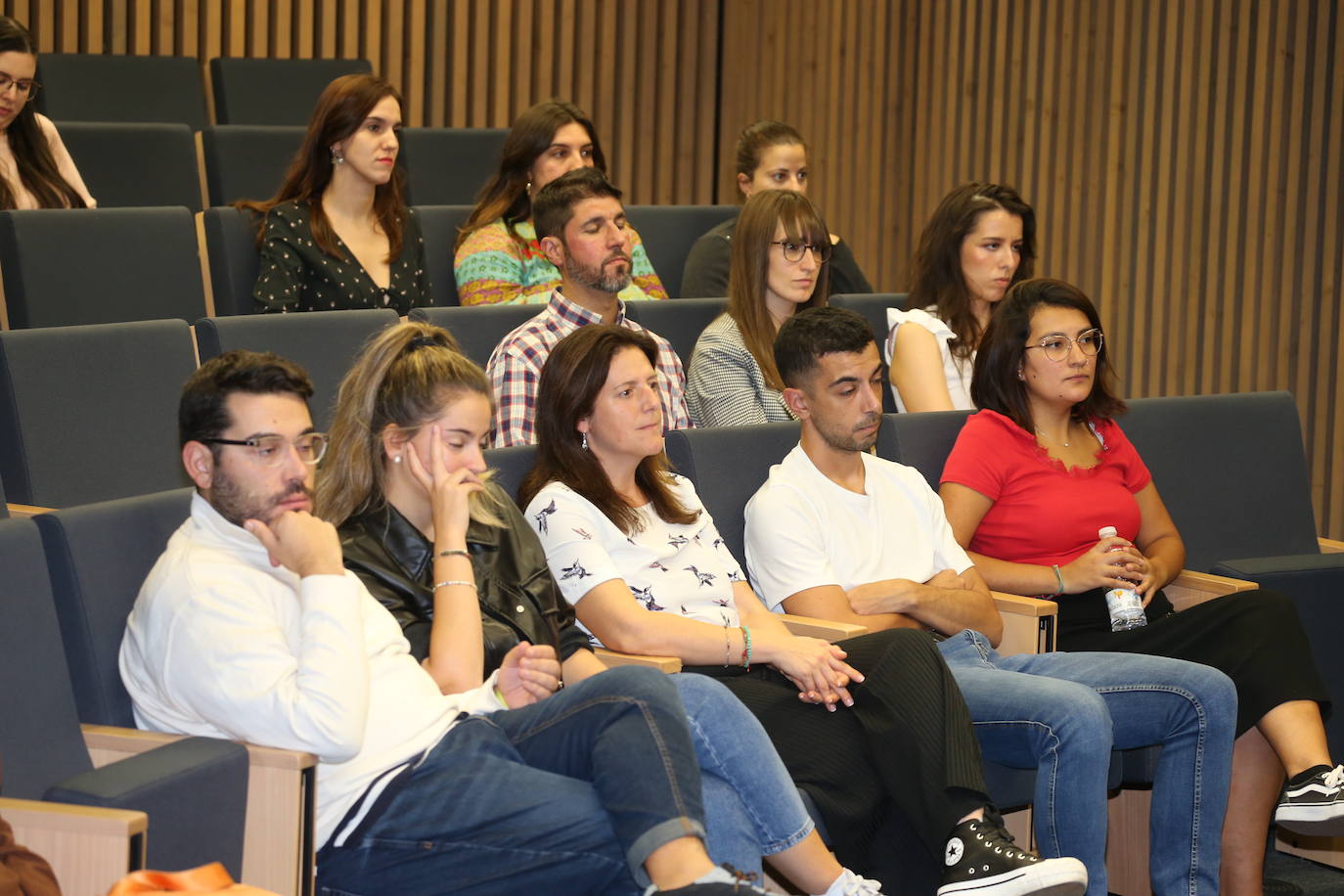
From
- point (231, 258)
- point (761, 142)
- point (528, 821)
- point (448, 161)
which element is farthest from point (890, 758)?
point (448, 161)

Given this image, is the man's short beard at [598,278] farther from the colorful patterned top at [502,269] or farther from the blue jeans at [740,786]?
the blue jeans at [740,786]

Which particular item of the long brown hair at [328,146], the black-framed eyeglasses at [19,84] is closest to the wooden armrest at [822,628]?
the long brown hair at [328,146]

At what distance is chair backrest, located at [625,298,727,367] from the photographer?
3719mm

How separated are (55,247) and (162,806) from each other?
199cm

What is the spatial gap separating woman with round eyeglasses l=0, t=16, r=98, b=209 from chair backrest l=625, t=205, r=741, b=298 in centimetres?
156

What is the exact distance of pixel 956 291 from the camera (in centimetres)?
380

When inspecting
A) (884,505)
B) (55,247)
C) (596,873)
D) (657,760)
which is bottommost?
(596,873)

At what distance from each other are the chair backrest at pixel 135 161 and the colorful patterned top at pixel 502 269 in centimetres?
98

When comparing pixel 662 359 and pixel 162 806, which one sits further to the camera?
pixel 662 359

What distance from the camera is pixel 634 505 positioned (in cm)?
270

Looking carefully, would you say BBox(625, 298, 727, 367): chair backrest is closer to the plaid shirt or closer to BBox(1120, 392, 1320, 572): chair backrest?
the plaid shirt

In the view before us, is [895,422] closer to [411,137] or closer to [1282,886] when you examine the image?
[1282,886]

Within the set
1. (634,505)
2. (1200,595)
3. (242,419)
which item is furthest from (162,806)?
(1200,595)

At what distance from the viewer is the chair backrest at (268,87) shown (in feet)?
17.3
